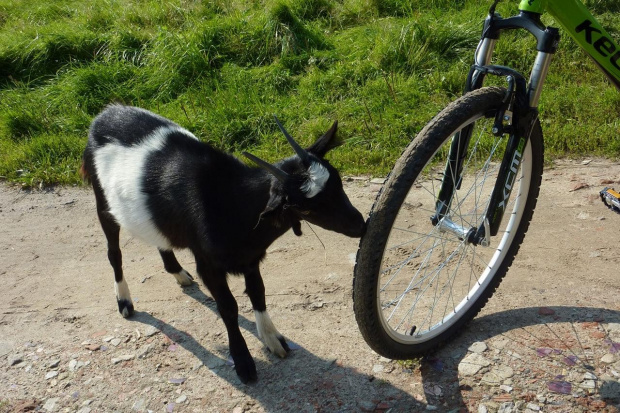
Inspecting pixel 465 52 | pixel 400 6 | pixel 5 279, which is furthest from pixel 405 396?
pixel 400 6

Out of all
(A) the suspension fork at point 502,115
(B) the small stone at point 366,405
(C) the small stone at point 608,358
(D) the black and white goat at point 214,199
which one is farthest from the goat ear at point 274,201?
(C) the small stone at point 608,358

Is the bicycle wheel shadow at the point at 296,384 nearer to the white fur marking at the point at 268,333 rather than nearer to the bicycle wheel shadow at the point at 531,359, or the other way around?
the white fur marking at the point at 268,333

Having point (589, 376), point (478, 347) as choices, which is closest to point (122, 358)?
point (478, 347)

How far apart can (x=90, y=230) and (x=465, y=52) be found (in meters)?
3.91

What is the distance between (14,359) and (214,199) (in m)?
1.47

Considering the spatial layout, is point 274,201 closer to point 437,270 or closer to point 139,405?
point 437,270

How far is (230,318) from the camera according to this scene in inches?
127

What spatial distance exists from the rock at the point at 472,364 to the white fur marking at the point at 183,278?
1.80 m

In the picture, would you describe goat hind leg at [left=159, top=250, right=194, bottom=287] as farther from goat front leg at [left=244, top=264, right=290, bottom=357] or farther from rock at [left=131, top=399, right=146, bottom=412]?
rock at [left=131, top=399, right=146, bottom=412]

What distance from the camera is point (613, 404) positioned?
2.66 metres

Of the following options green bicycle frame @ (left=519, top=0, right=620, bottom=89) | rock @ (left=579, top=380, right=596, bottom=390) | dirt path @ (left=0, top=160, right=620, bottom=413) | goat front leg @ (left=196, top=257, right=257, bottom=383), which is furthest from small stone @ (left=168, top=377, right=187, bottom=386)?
green bicycle frame @ (left=519, top=0, right=620, bottom=89)

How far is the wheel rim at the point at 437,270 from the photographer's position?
3020mm

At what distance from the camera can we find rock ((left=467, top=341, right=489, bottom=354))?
9.95 ft

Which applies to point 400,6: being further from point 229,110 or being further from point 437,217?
point 437,217
